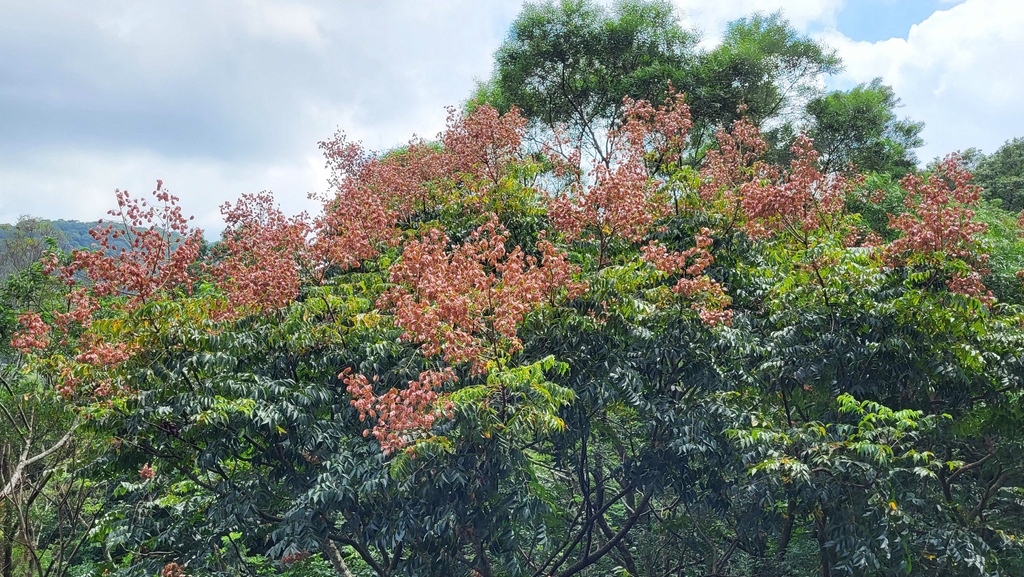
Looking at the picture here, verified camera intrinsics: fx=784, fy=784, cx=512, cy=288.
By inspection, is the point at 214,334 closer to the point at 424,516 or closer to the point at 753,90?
the point at 424,516

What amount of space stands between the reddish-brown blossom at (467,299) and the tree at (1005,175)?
24452mm

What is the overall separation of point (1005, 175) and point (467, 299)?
91.9 feet

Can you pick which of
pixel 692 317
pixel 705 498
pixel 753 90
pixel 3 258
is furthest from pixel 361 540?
pixel 3 258

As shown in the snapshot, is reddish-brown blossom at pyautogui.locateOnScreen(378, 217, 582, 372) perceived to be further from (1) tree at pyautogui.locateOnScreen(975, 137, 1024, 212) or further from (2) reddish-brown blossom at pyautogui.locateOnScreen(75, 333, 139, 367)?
(1) tree at pyautogui.locateOnScreen(975, 137, 1024, 212)

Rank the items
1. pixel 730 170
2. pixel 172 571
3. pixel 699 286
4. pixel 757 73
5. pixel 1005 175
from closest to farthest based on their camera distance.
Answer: pixel 699 286
pixel 172 571
pixel 730 170
pixel 757 73
pixel 1005 175

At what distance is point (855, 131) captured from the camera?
22.3m

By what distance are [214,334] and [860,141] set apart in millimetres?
20336

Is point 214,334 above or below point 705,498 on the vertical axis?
above

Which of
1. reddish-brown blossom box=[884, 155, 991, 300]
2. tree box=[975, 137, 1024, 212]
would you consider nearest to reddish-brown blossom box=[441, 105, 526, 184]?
reddish-brown blossom box=[884, 155, 991, 300]

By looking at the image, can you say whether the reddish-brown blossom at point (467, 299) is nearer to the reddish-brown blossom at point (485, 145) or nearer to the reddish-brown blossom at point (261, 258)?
the reddish-brown blossom at point (261, 258)

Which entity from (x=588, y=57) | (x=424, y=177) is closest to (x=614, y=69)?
(x=588, y=57)

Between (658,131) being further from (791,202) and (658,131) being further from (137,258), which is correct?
(137,258)

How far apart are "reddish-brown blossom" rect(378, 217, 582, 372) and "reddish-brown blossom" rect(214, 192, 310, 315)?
1085 millimetres

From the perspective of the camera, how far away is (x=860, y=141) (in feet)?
73.8
